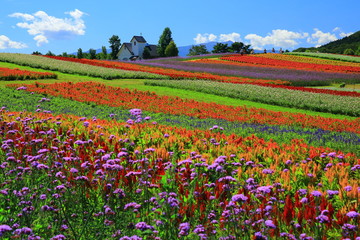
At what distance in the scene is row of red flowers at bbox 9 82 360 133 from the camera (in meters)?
15.8

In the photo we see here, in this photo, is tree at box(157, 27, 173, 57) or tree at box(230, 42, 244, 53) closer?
tree at box(157, 27, 173, 57)

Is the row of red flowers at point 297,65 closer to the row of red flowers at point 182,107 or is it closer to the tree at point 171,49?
the tree at point 171,49

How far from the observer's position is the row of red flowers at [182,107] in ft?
51.7

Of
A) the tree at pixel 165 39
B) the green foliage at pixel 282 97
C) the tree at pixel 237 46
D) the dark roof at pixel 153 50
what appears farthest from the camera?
the dark roof at pixel 153 50

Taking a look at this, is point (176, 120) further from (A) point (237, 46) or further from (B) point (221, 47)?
(A) point (237, 46)

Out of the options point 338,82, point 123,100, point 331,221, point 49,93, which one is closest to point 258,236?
point 331,221

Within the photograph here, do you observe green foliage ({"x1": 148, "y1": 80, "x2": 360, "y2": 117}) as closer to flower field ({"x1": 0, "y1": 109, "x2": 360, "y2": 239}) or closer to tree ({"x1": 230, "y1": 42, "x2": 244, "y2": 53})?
flower field ({"x1": 0, "y1": 109, "x2": 360, "y2": 239})

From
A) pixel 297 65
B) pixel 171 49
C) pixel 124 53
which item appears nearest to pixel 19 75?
pixel 297 65

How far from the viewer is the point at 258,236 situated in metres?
Result: 2.95

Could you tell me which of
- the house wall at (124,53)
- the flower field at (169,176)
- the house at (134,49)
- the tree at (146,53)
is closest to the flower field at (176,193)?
the flower field at (169,176)

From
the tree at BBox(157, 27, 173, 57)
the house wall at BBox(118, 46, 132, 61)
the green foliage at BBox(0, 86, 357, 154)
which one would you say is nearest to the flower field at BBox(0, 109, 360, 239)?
the green foliage at BBox(0, 86, 357, 154)

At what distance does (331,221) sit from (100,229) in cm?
270

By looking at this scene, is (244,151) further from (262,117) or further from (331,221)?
(262,117)

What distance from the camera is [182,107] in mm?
17906
